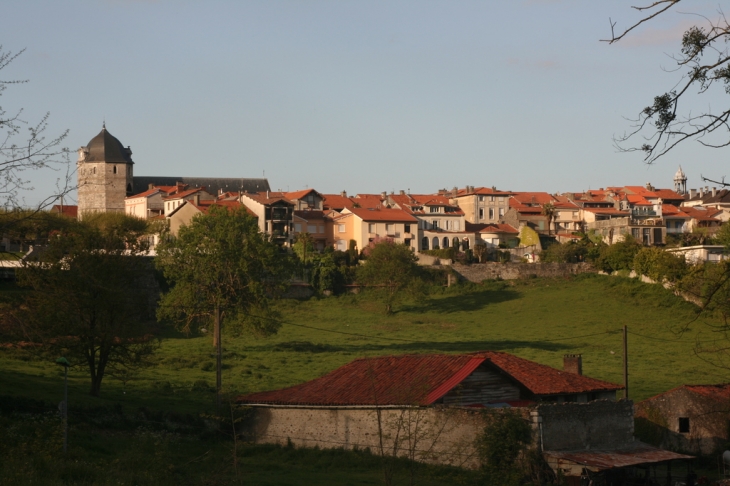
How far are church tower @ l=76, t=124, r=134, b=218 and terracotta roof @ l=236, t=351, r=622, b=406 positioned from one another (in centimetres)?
9319

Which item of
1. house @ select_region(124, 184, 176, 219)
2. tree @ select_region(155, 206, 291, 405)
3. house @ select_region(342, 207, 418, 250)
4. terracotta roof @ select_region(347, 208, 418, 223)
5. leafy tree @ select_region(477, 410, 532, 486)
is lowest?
leafy tree @ select_region(477, 410, 532, 486)

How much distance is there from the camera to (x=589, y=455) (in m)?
29.1

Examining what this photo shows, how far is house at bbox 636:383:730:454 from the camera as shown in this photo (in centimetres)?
3519

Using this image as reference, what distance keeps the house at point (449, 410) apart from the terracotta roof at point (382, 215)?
6340 cm

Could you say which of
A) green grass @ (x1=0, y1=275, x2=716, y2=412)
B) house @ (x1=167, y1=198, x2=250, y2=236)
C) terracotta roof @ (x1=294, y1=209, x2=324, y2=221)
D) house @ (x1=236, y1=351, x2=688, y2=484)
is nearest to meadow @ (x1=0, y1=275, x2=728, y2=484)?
green grass @ (x1=0, y1=275, x2=716, y2=412)

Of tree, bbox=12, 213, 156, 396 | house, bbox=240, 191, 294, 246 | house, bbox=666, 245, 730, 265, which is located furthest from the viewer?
house, bbox=240, 191, 294, 246

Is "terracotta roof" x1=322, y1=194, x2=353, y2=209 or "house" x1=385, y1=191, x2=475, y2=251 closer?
"house" x1=385, y1=191, x2=475, y2=251

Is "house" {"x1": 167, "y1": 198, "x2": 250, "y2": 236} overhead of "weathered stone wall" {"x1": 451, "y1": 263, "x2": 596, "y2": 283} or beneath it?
overhead

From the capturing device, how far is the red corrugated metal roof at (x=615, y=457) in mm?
27844

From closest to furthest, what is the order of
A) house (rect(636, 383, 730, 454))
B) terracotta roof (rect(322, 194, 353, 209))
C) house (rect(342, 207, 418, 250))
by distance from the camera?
house (rect(636, 383, 730, 454))
house (rect(342, 207, 418, 250))
terracotta roof (rect(322, 194, 353, 209))

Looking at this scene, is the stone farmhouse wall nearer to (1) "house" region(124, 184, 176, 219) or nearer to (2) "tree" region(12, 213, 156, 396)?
(2) "tree" region(12, 213, 156, 396)

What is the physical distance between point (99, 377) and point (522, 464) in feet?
59.2

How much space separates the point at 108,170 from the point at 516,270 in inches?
2503

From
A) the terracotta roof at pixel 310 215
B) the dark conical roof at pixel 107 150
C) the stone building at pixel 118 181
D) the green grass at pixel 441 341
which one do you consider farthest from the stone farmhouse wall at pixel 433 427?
the dark conical roof at pixel 107 150
